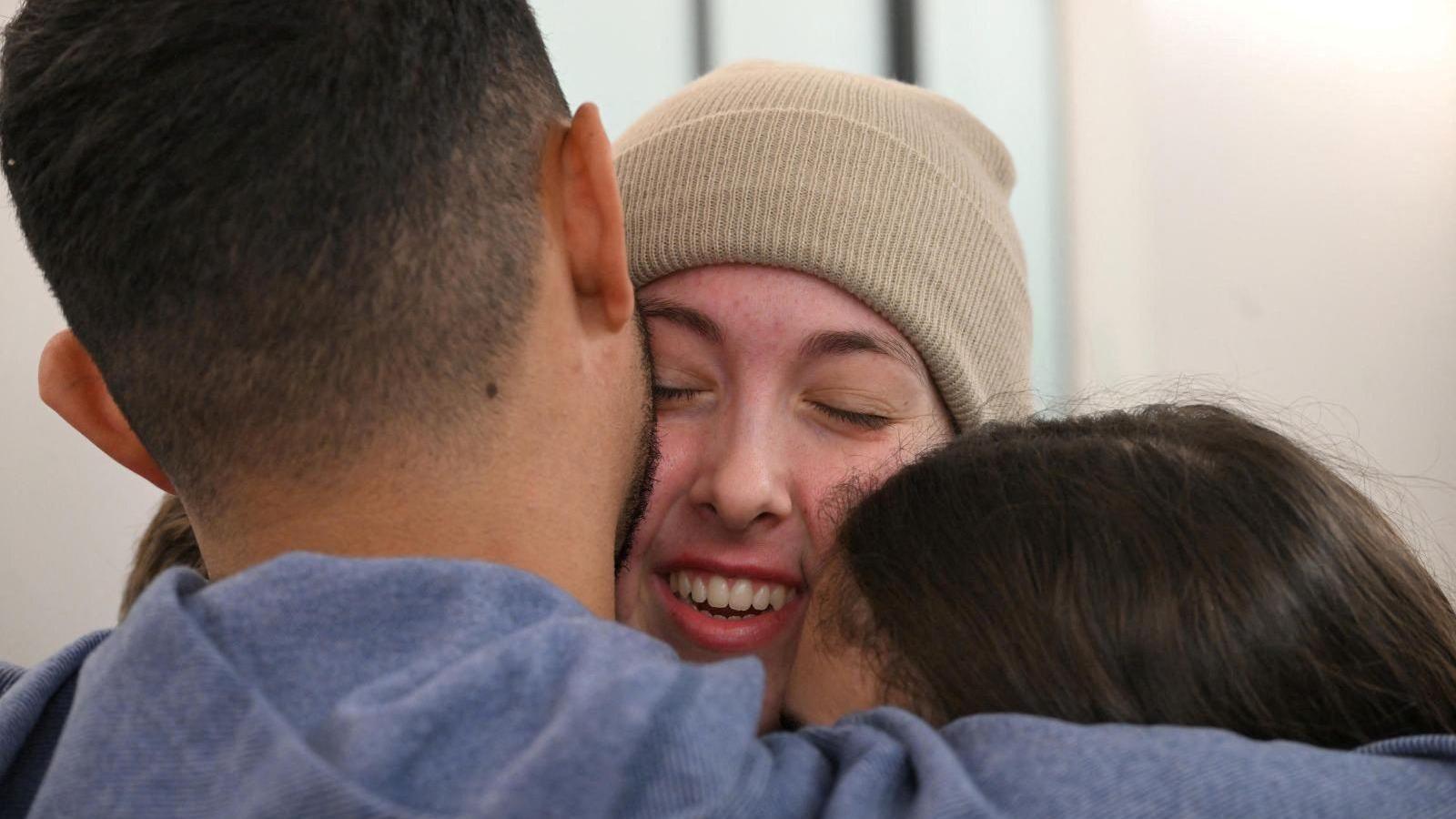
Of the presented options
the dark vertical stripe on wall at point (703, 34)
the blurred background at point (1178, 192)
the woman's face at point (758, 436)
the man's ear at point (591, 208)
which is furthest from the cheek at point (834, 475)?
the dark vertical stripe on wall at point (703, 34)

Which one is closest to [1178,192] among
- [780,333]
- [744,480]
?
[780,333]

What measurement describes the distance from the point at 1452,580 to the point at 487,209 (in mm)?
2219

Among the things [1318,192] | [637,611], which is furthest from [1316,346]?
[637,611]

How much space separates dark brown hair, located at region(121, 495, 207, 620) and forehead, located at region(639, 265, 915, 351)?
1.76ft

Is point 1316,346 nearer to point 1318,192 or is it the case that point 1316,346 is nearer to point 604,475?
point 1318,192

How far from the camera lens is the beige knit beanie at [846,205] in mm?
1408

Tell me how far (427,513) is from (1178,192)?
7.98 feet

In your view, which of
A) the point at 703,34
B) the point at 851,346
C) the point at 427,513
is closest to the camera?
the point at 427,513

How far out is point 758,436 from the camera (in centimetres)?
132

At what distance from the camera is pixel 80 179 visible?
32.0 inches

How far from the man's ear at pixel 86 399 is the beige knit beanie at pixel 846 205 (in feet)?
2.02

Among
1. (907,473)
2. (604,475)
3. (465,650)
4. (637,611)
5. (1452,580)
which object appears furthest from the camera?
(1452,580)

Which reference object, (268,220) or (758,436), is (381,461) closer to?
(268,220)

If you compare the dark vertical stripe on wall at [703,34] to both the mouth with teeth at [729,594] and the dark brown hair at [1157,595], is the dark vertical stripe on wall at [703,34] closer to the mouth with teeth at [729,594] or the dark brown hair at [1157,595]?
the mouth with teeth at [729,594]
